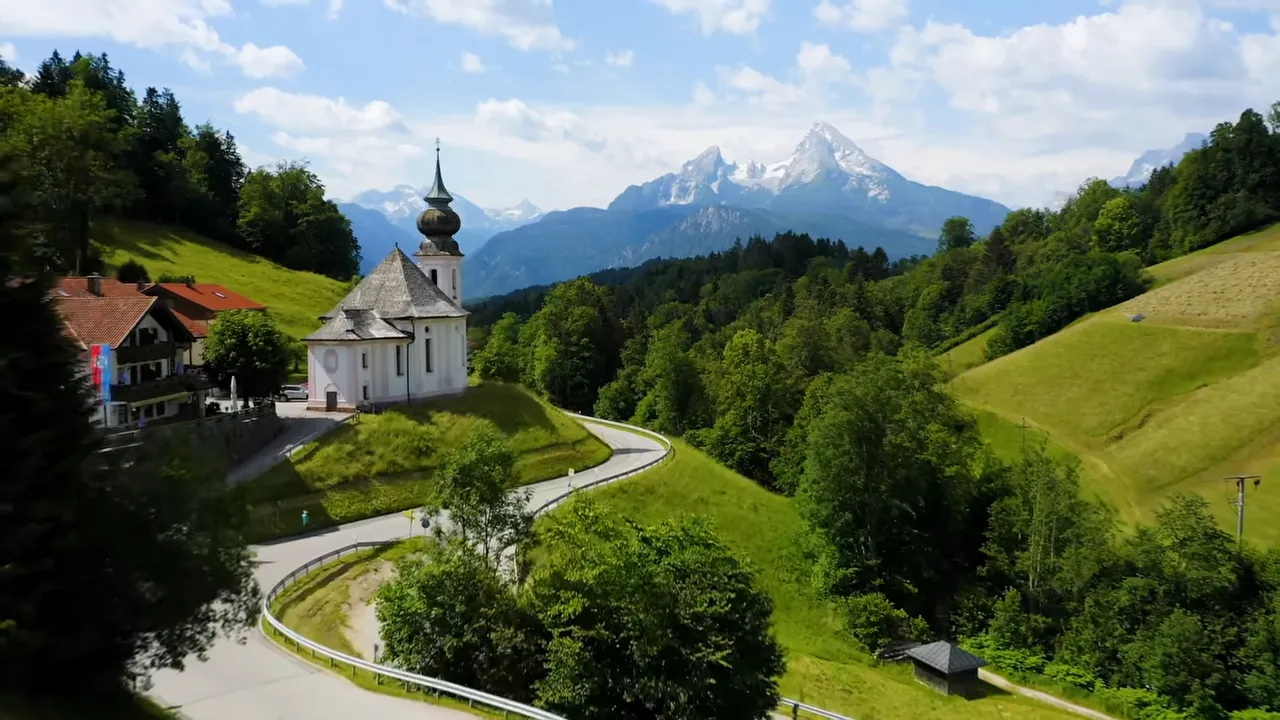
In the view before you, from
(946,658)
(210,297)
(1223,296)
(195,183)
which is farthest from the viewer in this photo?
(195,183)

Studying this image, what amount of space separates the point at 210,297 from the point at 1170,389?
7496cm

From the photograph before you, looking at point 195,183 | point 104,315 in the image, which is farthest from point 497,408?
point 195,183

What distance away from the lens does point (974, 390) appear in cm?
7912

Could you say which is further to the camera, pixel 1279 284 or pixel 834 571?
pixel 1279 284

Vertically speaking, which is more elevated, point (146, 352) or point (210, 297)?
point (210, 297)

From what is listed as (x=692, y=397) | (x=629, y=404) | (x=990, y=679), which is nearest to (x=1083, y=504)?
(x=990, y=679)

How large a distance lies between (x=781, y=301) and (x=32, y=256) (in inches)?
4726

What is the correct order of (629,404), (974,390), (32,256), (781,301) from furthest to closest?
(781,301), (629,404), (974,390), (32,256)

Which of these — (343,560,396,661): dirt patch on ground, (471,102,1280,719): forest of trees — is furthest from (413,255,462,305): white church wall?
(343,560,396,661): dirt patch on ground

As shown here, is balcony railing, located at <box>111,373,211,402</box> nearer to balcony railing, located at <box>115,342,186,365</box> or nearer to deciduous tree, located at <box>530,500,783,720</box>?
balcony railing, located at <box>115,342,186,365</box>

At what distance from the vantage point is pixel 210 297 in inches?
2489

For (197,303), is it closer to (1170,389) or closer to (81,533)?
(81,533)

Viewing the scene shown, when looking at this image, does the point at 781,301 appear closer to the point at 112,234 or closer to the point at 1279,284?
the point at 1279,284

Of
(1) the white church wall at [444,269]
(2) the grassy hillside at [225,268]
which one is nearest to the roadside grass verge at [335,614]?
(1) the white church wall at [444,269]
